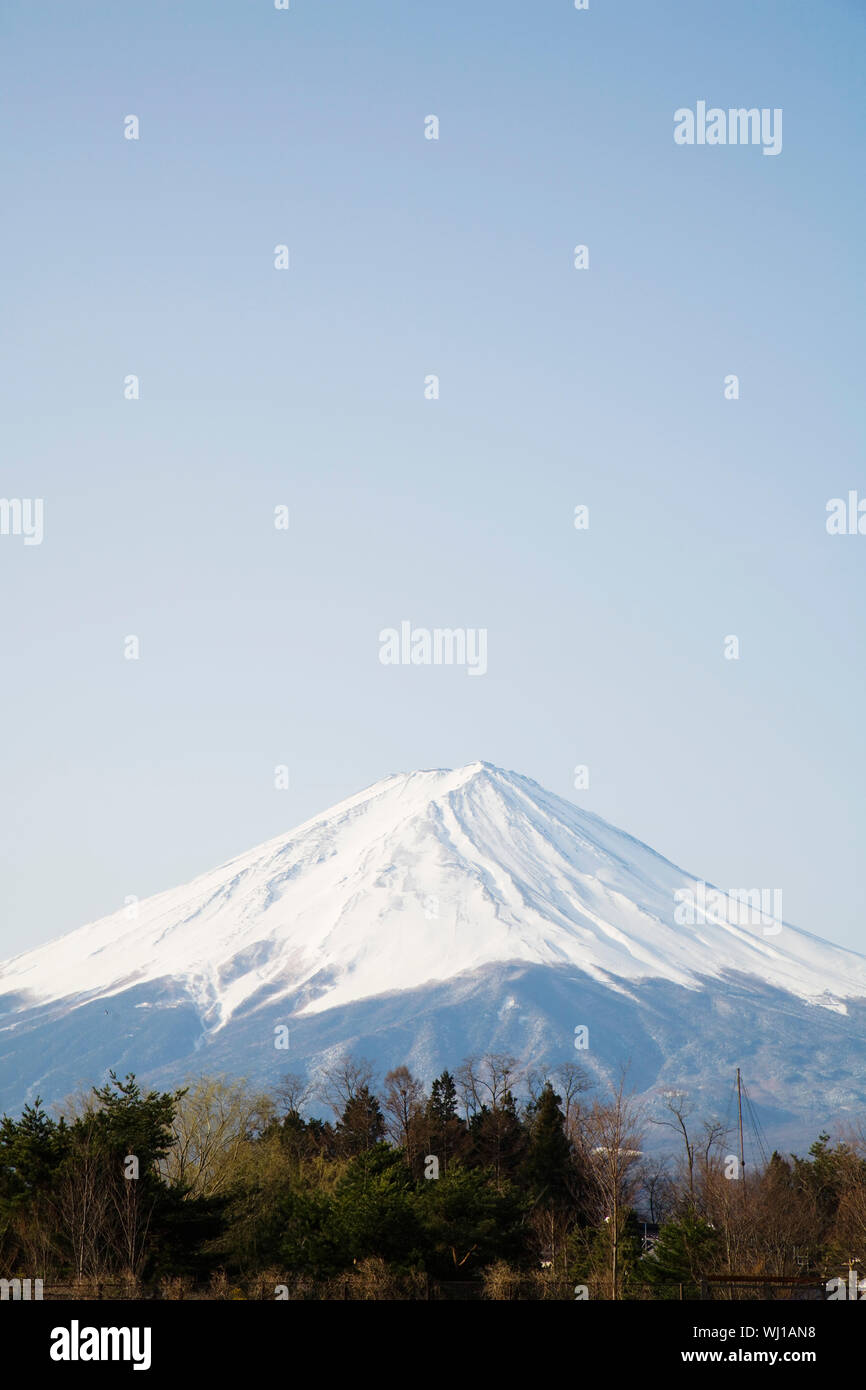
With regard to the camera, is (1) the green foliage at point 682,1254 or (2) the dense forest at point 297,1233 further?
(1) the green foliage at point 682,1254

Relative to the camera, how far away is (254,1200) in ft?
143

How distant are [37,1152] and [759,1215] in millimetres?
29555

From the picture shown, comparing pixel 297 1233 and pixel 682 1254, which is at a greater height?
pixel 297 1233

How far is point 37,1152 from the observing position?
3456 cm

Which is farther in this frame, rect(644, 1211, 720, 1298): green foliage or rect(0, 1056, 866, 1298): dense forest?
rect(644, 1211, 720, 1298): green foliage

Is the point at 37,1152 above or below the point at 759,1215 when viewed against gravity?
above
